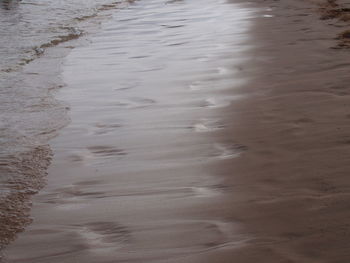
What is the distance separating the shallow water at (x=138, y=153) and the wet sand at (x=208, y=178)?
0.03 ft

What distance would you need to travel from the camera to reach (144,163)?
12.6 feet

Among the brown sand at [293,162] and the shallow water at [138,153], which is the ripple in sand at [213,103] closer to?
the shallow water at [138,153]

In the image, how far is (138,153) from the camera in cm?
404

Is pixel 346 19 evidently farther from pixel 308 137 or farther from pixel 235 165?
pixel 235 165

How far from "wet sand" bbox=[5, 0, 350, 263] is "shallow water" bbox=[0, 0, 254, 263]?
10 millimetres

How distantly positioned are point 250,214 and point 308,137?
1106 mm

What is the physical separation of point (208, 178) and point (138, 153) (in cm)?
72

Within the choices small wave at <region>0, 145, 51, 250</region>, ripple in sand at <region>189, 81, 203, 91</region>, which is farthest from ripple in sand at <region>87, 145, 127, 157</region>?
ripple in sand at <region>189, 81, 203, 91</region>

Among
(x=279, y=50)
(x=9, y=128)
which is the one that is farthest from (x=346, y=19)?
(x=9, y=128)

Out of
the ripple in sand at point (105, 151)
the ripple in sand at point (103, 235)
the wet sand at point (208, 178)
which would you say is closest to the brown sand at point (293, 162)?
the wet sand at point (208, 178)

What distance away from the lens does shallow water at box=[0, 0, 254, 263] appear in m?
2.87

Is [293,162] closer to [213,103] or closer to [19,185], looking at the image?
[213,103]

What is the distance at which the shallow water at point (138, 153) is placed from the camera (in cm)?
287

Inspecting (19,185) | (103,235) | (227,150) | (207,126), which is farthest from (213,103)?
(103,235)
